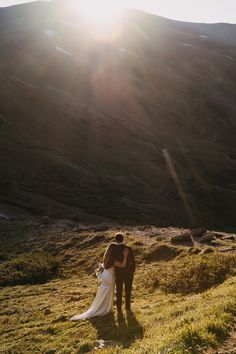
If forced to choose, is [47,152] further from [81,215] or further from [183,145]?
[183,145]

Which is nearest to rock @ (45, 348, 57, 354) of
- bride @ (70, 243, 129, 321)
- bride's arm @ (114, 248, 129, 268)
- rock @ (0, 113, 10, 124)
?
bride @ (70, 243, 129, 321)

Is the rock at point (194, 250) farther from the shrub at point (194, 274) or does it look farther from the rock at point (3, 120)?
the rock at point (3, 120)

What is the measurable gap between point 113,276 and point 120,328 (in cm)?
154

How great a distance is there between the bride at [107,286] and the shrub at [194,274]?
3332 mm

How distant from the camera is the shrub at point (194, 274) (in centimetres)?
1549

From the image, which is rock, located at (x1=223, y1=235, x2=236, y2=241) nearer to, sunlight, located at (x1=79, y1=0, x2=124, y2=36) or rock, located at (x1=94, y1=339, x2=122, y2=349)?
rock, located at (x1=94, y1=339, x2=122, y2=349)

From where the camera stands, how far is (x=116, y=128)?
80312 millimetres

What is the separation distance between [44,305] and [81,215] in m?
28.0

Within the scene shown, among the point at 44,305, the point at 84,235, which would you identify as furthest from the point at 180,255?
the point at 84,235

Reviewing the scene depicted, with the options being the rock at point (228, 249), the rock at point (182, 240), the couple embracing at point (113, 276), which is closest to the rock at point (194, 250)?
the rock at point (228, 249)

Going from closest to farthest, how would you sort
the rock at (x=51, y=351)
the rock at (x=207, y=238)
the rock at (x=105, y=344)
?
the rock at (x=105, y=344), the rock at (x=51, y=351), the rock at (x=207, y=238)

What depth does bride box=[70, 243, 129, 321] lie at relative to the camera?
1281 centimetres

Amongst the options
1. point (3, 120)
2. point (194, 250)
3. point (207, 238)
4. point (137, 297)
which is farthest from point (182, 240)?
point (3, 120)

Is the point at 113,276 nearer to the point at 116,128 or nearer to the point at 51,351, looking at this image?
the point at 51,351
